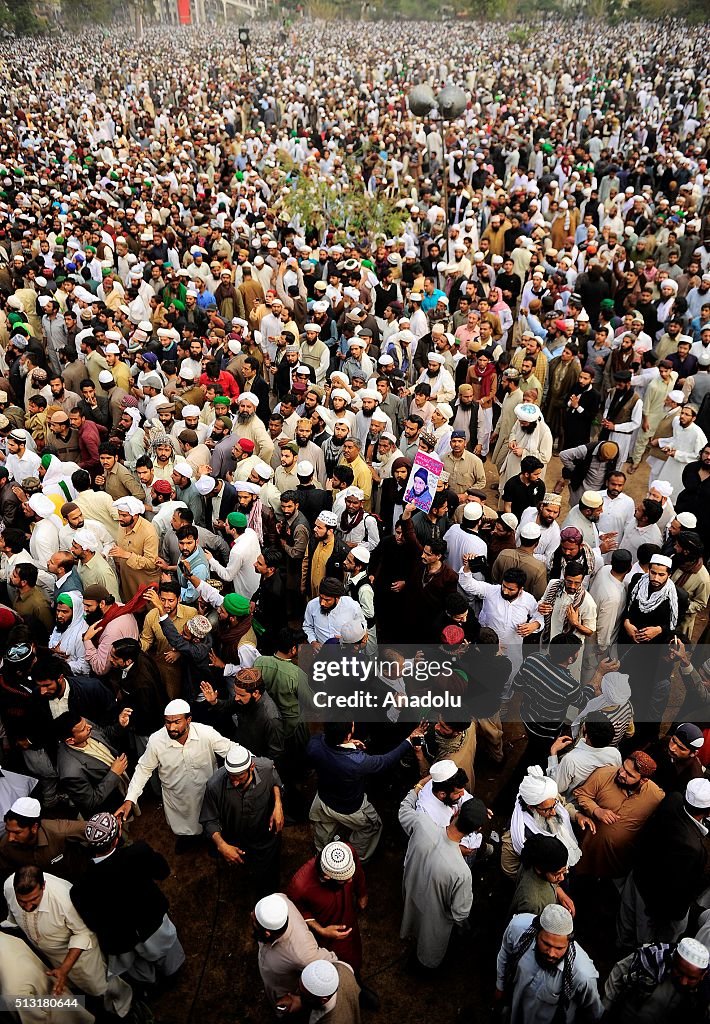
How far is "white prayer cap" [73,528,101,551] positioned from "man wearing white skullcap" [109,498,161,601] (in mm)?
145

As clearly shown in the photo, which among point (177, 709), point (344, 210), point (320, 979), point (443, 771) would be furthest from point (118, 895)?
point (344, 210)

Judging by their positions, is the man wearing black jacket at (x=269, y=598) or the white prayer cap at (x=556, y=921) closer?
the white prayer cap at (x=556, y=921)

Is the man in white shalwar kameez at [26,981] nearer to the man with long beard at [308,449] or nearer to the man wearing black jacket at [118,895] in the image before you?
the man wearing black jacket at [118,895]

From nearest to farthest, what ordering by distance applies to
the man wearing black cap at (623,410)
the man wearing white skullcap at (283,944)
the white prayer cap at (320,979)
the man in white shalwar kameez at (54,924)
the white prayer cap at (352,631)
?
1. the white prayer cap at (320,979)
2. the man wearing white skullcap at (283,944)
3. the man in white shalwar kameez at (54,924)
4. the white prayer cap at (352,631)
5. the man wearing black cap at (623,410)

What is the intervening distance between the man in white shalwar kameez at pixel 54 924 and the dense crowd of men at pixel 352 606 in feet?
0.05

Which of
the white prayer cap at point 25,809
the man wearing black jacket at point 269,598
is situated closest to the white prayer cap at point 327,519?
the man wearing black jacket at point 269,598

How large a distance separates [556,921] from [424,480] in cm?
276

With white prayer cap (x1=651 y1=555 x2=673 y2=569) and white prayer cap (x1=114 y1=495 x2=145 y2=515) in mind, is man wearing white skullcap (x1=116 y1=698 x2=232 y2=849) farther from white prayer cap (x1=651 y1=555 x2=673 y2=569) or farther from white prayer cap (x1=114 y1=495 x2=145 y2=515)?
white prayer cap (x1=651 y1=555 x2=673 y2=569)

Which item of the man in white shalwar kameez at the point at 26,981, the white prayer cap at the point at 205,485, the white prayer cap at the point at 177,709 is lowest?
the man in white shalwar kameez at the point at 26,981

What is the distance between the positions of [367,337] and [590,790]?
5.10 metres

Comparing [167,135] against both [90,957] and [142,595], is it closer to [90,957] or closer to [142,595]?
[142,595]

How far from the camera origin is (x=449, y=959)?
350 cm

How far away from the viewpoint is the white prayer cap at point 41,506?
482 cm

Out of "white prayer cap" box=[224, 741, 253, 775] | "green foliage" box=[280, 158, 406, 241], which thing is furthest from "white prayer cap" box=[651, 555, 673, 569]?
"green foliage" box=[280, 158, 406, 241]
